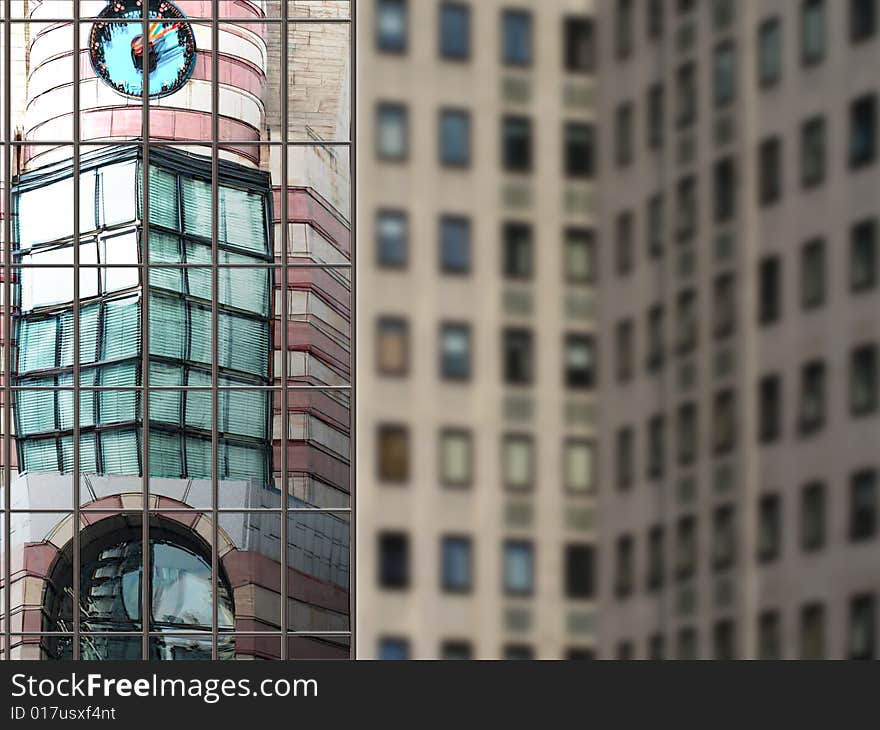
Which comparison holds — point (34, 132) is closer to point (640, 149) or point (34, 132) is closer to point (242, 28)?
point (242, 28)

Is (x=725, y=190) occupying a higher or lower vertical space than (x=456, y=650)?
higher

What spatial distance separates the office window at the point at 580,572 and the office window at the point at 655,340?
960 mm

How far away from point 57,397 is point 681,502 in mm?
23184

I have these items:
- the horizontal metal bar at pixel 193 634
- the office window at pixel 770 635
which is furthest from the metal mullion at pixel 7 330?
the office window at pixel 770 635

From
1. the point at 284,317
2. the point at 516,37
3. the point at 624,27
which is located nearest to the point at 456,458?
the point at 516,37

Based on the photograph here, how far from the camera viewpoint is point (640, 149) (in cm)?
730

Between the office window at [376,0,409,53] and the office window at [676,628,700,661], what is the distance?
2.90 meters

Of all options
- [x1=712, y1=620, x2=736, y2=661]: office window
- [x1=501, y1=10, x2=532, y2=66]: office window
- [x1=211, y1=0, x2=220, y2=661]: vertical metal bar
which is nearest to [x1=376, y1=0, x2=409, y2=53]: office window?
[x1=501, y1=10, x2=532, y2=66]: office window

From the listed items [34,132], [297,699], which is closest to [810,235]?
[297,699]

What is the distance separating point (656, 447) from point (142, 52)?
24019 mm

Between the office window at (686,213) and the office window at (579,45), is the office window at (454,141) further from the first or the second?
the office window at (686,213)

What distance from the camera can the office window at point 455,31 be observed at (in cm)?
763

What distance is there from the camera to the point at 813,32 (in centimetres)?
696

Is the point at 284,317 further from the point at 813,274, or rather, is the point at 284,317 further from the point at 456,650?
the point at 813,274
